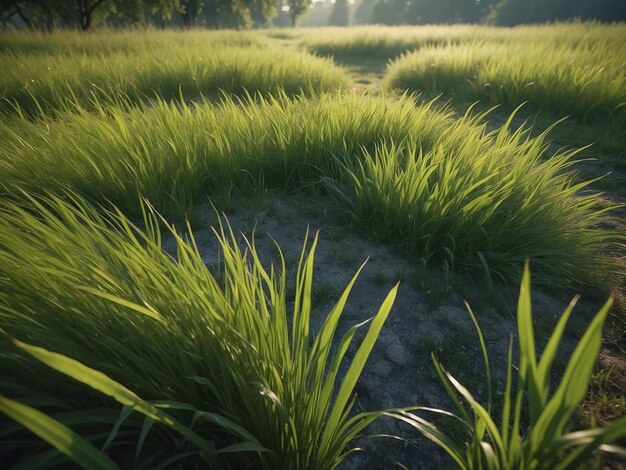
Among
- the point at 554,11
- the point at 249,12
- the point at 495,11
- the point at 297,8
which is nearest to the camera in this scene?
the point at 249,12

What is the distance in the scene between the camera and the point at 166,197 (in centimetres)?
170

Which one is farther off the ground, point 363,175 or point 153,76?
point 153,76

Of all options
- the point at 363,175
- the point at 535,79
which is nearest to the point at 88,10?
the point at 535,79

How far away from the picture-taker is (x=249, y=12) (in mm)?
25172

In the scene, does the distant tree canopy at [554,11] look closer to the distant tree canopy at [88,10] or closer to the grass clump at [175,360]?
the distant tree canopy at [88,10]

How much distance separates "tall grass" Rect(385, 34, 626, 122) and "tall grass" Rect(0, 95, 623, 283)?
8.49 feet

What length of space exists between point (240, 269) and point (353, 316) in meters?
0.62

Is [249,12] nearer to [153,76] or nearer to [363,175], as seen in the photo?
[153,76]

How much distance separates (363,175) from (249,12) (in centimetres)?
2984

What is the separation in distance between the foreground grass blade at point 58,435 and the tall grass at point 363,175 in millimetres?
806

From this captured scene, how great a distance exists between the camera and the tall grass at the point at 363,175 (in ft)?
4.79

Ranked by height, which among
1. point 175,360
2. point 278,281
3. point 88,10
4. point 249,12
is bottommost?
point 278,281

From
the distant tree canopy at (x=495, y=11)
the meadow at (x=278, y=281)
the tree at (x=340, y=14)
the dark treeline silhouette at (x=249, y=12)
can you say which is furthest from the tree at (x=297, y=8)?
the meadow at (x=278, y=281)

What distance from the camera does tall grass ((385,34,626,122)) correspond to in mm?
3561
